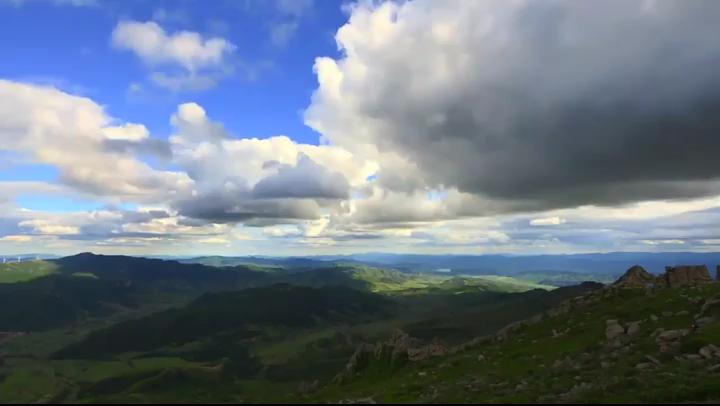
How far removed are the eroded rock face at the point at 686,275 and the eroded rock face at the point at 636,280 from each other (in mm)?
5158

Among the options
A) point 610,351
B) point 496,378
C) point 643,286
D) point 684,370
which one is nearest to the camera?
point 684,370

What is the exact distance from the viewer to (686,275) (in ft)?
534

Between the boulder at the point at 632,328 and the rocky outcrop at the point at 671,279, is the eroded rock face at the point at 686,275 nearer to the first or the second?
the rocky outcrop at the point at 671,279

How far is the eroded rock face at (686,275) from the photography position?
6274 inches

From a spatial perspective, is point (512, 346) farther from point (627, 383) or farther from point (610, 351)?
point (627, 383)

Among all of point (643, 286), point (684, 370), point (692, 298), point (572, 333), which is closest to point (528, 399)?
point (684, 370)

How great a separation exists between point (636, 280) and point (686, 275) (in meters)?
14.1

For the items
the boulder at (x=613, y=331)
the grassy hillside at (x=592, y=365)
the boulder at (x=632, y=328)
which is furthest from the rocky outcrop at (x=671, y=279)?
the boulder at (x=613, y=331)

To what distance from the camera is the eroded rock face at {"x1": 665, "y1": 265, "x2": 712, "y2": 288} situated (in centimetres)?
15936

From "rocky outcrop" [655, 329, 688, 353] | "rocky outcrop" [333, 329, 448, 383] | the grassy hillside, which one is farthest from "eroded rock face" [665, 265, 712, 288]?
"rocky outcrop" [655, 329, 688, 353]

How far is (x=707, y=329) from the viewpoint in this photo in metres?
80.4

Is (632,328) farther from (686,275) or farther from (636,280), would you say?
(686,275)

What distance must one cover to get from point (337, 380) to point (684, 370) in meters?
105

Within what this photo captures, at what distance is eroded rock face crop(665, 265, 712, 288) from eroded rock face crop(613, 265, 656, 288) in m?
5.16
